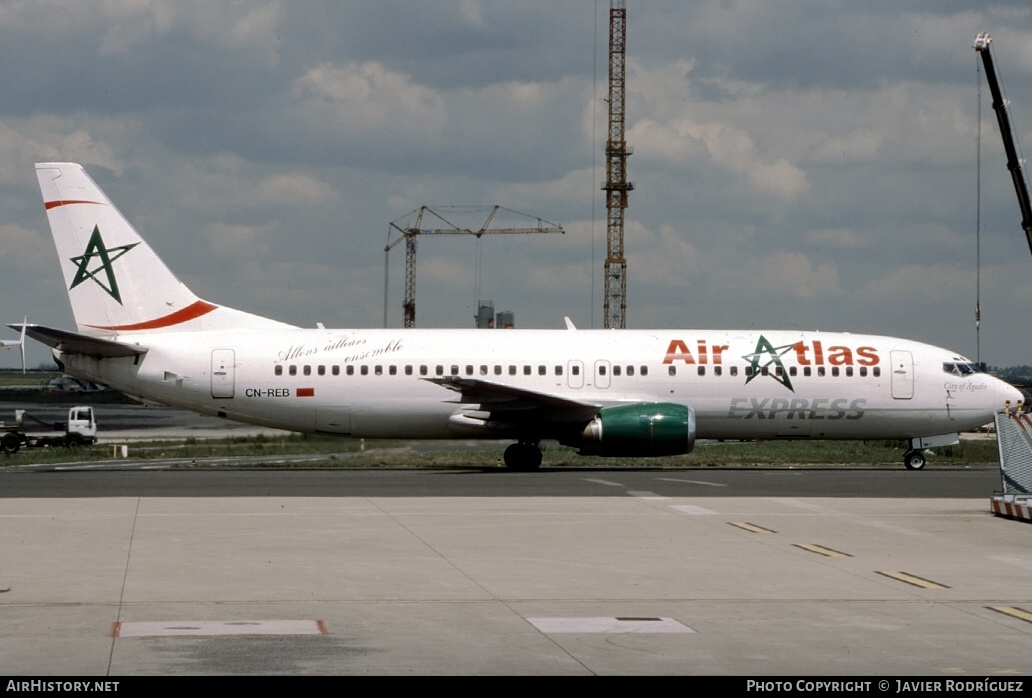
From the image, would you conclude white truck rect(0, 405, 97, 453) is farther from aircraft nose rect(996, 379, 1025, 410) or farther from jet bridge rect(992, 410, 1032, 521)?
jet bridge rect(992, 410, 1032, 521)

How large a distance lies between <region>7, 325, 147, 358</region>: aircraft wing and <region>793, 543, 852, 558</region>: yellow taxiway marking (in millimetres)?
20568

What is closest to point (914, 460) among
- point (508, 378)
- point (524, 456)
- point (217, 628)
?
point (524, 456)

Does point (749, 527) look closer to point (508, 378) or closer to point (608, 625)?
point (608, 625)

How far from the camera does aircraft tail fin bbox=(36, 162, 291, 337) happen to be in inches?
1406

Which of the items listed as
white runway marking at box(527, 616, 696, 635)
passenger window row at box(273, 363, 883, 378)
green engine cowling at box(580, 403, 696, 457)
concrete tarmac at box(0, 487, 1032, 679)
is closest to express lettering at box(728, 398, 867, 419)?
passenger window row at box(273, 363, 883, 378)

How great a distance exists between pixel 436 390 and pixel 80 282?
997 centimetres

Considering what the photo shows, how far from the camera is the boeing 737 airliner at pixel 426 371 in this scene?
35469mm

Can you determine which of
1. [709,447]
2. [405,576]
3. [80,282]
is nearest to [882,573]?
[405,576]

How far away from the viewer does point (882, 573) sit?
1542 centimetres

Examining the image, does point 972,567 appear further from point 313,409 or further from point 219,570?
point 313,409

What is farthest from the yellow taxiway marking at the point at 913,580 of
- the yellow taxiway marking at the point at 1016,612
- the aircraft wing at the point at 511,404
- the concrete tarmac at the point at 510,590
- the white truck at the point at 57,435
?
the white truck at the point at 57,435

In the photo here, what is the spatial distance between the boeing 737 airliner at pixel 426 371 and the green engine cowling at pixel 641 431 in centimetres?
86

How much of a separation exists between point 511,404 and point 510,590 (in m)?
21.0
